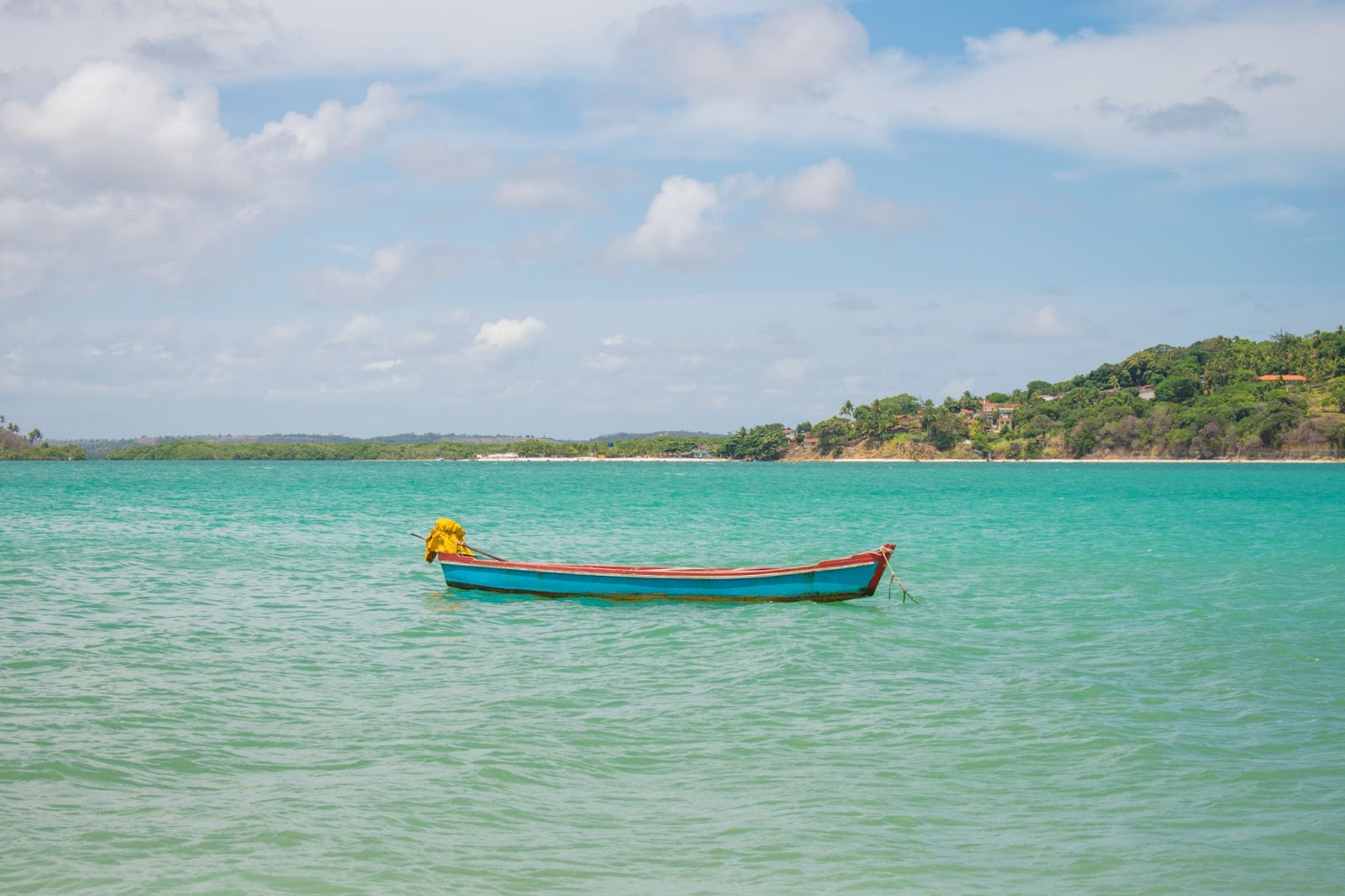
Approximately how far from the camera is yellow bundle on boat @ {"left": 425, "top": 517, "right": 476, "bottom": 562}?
71.9 ft

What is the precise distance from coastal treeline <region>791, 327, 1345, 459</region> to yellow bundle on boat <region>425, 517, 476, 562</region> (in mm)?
153119

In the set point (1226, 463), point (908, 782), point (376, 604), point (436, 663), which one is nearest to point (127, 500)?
point (376, 604)

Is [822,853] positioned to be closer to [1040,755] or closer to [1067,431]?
[1040,755]

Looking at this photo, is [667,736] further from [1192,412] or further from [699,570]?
[1192,412]

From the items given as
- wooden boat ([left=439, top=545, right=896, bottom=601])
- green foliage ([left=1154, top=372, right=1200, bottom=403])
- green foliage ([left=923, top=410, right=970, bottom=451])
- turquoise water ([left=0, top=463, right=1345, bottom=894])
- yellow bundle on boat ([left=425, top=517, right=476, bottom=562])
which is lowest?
turquoise water ([left=0, top=463, right=1345, bottom=894])

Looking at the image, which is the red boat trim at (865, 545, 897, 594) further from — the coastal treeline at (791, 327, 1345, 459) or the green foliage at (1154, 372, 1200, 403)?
the green foliage at (1154, 372, 1200, 403)

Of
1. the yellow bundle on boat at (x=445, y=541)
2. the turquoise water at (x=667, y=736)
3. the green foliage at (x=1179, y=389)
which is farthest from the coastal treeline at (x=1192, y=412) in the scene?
the yellow bundle on boat at (x=445, y=541)

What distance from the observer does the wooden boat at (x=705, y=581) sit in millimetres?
19531

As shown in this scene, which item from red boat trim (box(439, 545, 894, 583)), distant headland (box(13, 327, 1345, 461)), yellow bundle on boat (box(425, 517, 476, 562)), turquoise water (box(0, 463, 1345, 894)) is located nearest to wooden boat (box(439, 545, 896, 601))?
red boat trim (box(439, 545, 894, 583))

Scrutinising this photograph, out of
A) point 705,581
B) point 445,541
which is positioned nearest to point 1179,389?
point 705,581

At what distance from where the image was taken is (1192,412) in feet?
524

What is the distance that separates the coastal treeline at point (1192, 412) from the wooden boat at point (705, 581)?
494 ft

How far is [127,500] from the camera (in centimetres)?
5797

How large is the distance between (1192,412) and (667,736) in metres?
169
